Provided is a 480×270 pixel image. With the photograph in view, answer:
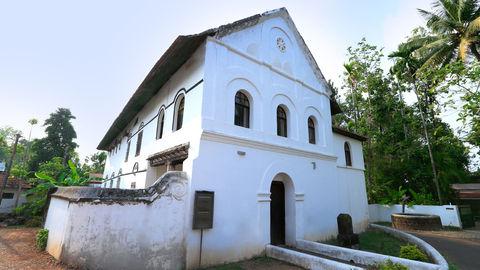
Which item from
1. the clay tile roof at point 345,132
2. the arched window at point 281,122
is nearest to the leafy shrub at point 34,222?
the arched window at point 281,122

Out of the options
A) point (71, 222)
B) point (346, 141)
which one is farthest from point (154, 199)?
point (346, 141)

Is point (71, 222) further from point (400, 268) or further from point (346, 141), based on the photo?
point (346, 141)

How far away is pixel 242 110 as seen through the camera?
9117 mm

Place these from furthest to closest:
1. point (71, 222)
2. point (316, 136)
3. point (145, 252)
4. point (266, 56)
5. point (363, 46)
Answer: point (363, 46) < point (316, 136) < point (266, 56) < point (145, 252) < point (71, 222)

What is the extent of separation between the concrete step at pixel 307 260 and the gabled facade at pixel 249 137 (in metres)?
0.59

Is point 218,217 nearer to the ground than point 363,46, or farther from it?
nearer to the ground

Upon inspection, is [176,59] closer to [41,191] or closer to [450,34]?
[41,191]

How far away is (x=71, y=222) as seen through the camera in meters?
5.39

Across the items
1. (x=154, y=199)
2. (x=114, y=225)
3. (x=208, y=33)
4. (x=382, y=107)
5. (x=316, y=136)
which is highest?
(x=382, y=107)

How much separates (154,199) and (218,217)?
6.38 ft

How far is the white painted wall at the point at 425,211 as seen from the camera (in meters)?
14.2

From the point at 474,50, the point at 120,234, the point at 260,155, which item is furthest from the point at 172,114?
the point at 474,50

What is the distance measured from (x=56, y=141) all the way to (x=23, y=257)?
115 ft

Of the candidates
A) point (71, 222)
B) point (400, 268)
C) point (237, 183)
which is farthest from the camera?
point (237, 183)
